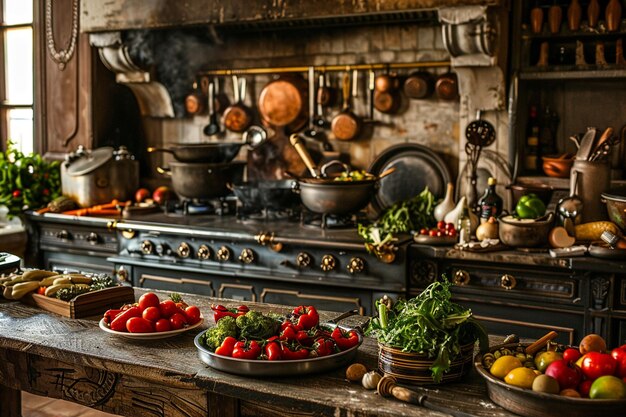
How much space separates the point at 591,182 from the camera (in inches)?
172

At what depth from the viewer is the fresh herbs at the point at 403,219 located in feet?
14.9

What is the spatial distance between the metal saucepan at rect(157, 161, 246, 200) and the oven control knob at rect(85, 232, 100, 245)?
668mm

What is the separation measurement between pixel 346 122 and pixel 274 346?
136 inches

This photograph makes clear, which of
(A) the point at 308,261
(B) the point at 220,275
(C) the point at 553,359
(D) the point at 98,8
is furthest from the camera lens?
(D) the point at 98,8

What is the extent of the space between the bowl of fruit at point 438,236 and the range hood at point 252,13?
135 cm

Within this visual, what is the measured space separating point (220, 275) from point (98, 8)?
2.39 m

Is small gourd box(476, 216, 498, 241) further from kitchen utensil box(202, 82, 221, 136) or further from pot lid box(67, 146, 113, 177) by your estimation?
pot lid box(67, 146, 113, 177)

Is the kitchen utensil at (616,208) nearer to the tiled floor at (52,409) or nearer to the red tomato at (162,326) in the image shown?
the red tomato at (162,326)

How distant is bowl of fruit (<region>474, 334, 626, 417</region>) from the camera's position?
199 cm

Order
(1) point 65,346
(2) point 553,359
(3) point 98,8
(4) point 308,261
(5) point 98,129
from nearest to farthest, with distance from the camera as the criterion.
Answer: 1. (2) point 553,359
2. (1) point 65,346
3. (4) point 308,261
4. (3) point 98,8
5. (5) point 98,129

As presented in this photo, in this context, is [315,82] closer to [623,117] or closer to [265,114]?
[265,114]

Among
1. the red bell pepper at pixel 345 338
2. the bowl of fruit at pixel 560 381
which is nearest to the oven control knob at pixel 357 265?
the red bell pepper at pixel 345 338

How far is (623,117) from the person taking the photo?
494cm

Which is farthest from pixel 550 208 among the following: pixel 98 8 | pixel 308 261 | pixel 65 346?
pixel 98 8
